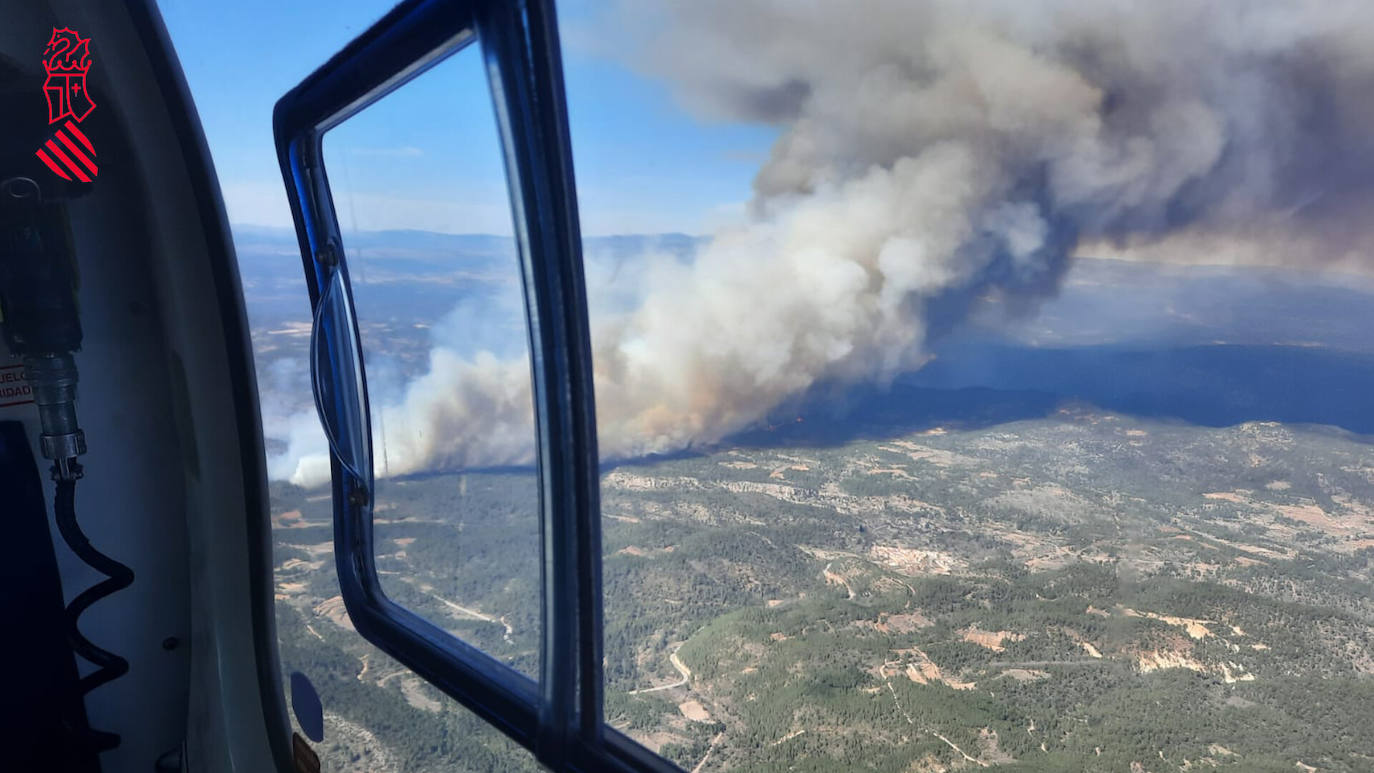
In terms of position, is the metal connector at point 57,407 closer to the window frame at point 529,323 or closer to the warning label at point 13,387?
the warning label at point 13,387

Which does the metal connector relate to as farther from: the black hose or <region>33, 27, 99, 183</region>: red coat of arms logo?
<region>33, 27, 99, 183</region>: red coat of arms logo

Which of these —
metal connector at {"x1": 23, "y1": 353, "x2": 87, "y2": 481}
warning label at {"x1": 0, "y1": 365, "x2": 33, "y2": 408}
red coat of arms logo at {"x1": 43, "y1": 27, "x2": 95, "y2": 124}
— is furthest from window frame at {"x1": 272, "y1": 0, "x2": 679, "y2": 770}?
warning label at {"x1": 0, "y1": 365, "x2": 33, "y2": 408}

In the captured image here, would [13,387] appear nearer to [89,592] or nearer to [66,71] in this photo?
[89,592]

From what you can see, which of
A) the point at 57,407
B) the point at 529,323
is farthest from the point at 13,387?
the point at 529,323

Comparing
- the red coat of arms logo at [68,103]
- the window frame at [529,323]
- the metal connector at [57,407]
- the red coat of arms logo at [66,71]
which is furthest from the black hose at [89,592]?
the red coat of arms logo at [66,71]

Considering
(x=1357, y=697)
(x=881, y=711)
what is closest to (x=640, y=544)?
(x=881, y=711)

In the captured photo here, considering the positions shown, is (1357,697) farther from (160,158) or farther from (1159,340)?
(160,158)
